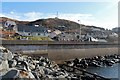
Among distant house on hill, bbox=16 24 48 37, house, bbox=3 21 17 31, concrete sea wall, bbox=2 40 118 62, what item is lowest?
concrete sea wall, bbox=2 40 118 62

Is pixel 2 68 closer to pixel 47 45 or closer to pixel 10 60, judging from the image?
pixel 10 60

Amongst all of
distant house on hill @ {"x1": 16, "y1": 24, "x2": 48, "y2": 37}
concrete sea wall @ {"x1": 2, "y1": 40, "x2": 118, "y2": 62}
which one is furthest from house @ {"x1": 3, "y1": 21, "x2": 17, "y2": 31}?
concrete sea wall @ {"x1": 2, "y1": 40, "x2": 118, "y2": 62}

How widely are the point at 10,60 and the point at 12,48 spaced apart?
Result: 11.9 m

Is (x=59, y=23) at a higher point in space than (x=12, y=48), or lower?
higher

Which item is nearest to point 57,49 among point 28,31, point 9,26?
point 28,31

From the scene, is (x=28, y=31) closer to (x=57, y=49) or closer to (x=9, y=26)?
(x=9, y=26)

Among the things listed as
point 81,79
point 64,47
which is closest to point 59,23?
point 64,47

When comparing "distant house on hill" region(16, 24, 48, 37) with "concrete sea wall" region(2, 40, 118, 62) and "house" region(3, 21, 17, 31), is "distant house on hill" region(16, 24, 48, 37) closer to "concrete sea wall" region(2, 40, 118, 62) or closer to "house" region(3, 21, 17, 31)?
"house" region(3, 21, 17, 31)

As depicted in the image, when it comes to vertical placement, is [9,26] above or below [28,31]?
above

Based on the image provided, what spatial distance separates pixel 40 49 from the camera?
26.6 m

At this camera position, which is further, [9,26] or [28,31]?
[9,26]

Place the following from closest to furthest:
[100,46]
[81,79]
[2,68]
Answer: [2,68]
[81,79]
[100,46]

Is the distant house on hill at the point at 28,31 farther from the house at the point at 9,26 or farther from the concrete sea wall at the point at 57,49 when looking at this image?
the concrete sea wall at the point at 57,49

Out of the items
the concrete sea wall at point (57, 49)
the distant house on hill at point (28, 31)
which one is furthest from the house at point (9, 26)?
the concrete sea wall at point (57, 49)
